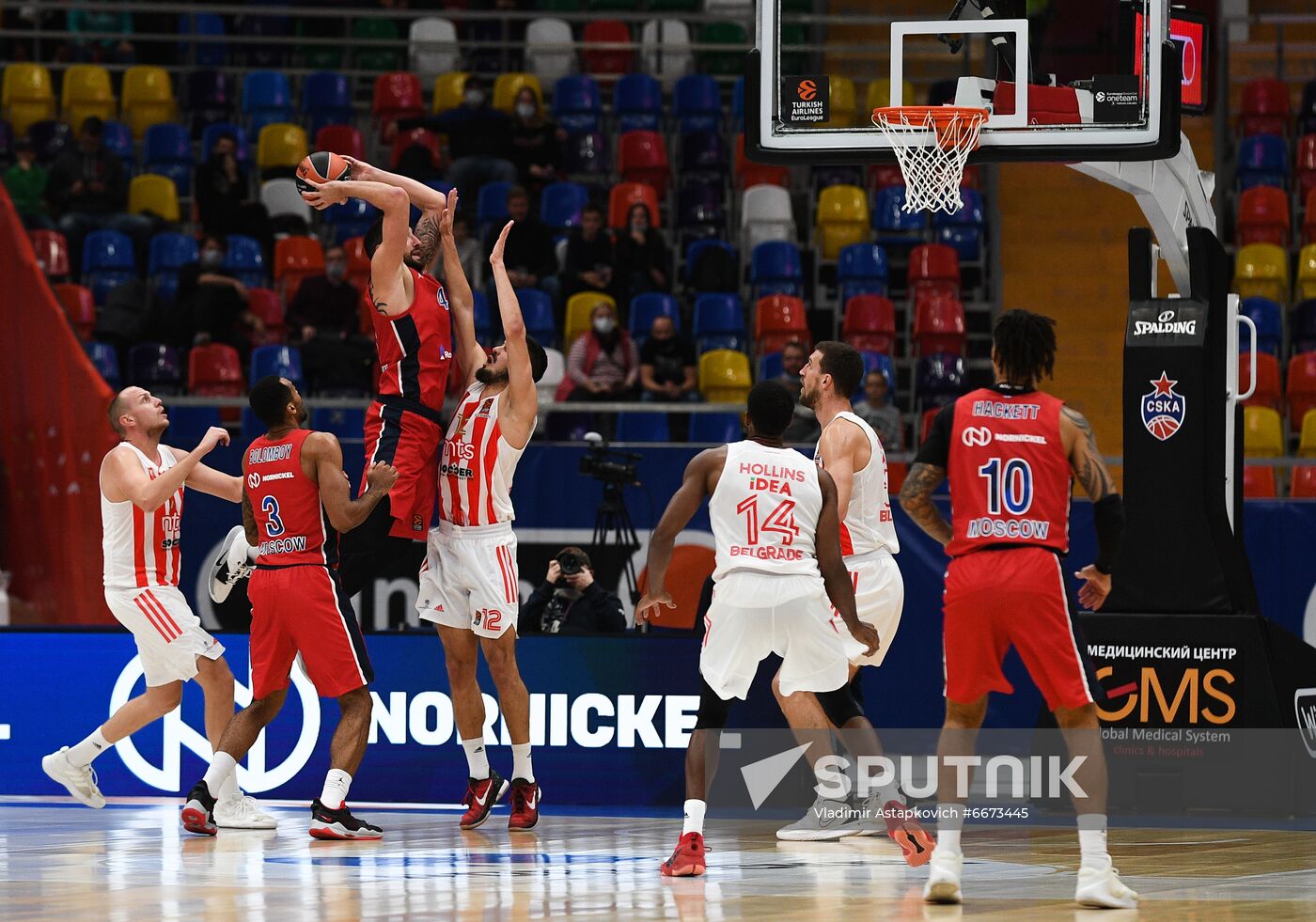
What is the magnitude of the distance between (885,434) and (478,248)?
4.28 m

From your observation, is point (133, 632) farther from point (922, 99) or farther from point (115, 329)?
point (922, 99)

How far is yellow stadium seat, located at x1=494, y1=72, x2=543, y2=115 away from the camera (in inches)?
734

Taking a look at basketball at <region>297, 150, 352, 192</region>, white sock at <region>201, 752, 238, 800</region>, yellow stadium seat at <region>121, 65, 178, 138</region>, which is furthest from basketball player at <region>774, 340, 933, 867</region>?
yellow stadium seat at <region>121, 65, 178, 138</region>

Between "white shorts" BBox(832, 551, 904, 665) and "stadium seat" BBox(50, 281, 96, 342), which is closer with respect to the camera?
"white shorts" BBox(832, 551, 904, 665)

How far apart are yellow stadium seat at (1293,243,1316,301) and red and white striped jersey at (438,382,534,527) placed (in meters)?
10.5

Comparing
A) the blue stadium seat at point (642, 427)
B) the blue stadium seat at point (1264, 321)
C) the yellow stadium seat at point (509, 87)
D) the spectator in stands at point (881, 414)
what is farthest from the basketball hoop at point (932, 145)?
the yellow stadium seat at point (509, 87)

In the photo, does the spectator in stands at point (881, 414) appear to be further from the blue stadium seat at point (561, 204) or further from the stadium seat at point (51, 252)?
the stadium seat at point (51, 252)

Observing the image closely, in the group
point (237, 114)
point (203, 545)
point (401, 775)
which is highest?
point (237, 114)

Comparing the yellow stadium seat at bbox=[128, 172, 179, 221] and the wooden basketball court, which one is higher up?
the yellow stadium seat at bbox=[128, 172, 179, 221]

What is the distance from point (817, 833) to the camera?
8406 mm

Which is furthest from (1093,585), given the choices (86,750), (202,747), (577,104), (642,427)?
(577,104)

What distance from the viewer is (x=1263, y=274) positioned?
17312mm

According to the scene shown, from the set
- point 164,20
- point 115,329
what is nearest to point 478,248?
point 115,329

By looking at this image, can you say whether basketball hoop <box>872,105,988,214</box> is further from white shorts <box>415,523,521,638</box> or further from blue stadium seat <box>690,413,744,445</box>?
blue stadium seat <box>690,413,744,445</box>
